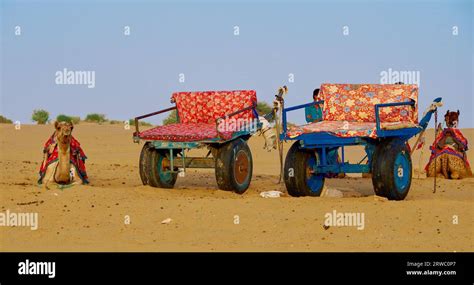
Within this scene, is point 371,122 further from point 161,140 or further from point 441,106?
point 161,140

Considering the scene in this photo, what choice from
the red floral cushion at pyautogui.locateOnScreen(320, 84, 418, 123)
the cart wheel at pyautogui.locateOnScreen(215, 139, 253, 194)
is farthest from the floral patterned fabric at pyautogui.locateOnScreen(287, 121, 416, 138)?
the cart wheel at pyautogui.locateOnScreen(215, 139, 253, 194)

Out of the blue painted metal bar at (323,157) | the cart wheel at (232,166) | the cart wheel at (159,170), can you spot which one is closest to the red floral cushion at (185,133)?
the cart wheel at (232,166)

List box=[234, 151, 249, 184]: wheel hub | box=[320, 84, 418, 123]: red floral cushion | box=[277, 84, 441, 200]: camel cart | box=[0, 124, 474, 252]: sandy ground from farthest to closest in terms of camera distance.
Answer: box=[234, 151, 249, 184]: wheel hub, box=[320, 84, 418, 123]: red floral cushion, box=[277, 84, 441, 200]: camel cart, box=[0, 124, 474, 252]: sandy ground

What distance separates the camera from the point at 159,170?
57.6 feet

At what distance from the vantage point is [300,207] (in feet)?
46.9

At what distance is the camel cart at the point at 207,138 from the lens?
16.7 metres

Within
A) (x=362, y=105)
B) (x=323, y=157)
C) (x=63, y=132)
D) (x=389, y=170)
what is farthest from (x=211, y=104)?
(x=389, y=170)

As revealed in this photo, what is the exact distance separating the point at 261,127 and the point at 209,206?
3.65 meters

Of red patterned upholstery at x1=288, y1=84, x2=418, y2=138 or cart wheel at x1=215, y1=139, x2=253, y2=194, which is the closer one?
red patterned upholstery at x1=288, y1=84, x2=418, y2=138

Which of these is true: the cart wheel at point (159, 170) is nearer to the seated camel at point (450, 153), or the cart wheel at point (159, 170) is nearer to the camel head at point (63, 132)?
the camel head at point (63, 132)

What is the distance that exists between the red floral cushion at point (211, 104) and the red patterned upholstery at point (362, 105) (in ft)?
5.20

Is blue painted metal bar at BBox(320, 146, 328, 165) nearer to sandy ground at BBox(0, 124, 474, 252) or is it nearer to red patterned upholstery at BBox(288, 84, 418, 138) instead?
red patterned upholstery at BBox(288, 84, 418, 138)

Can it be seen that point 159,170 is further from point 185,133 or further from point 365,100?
point 365,100

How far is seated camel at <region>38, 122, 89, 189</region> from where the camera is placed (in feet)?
55.1
